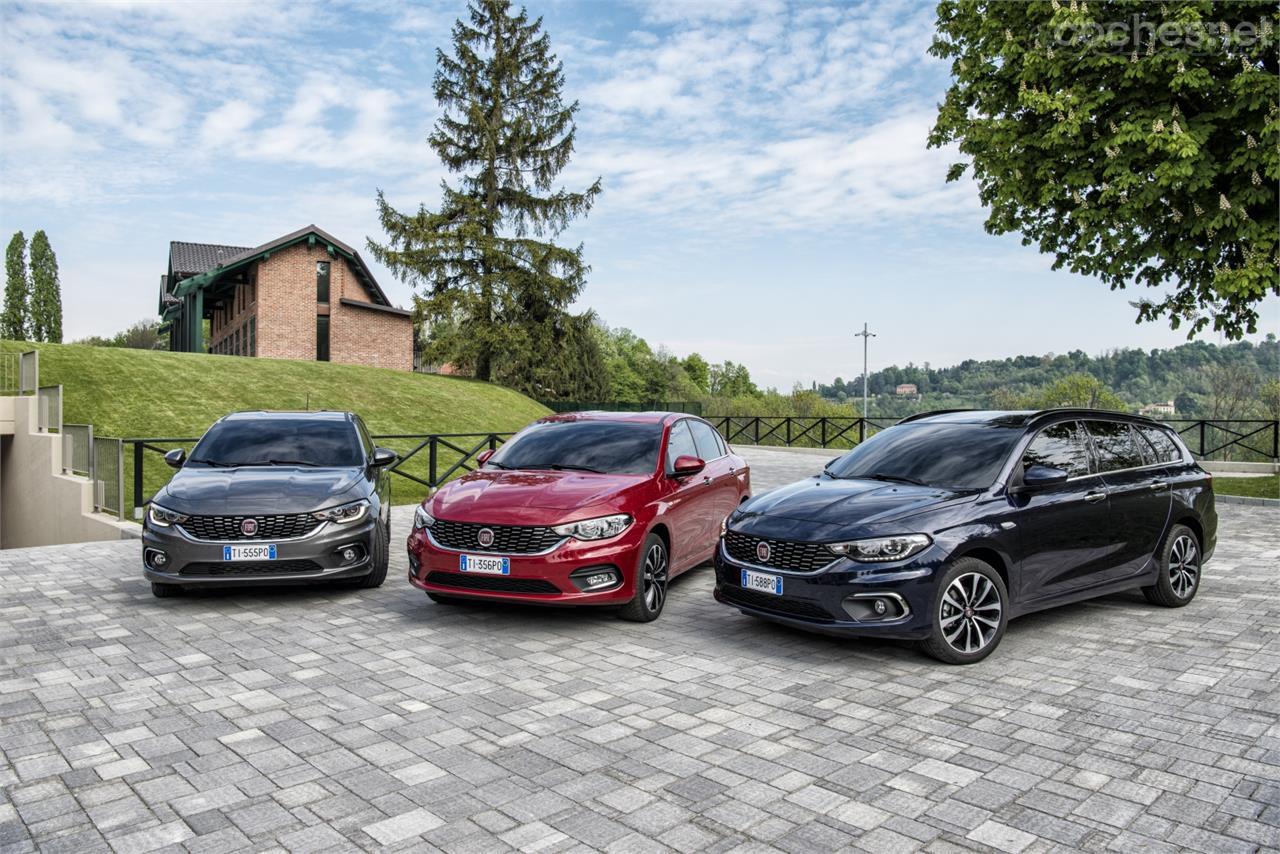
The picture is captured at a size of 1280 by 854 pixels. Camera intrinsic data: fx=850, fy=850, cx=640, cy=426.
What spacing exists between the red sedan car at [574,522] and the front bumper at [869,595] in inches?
56.9

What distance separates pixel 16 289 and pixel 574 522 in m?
79.6

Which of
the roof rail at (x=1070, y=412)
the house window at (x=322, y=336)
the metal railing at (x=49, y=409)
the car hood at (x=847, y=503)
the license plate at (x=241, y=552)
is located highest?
the house window at (x=322, y=336)

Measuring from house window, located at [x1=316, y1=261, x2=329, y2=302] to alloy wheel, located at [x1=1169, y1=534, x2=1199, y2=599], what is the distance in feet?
122

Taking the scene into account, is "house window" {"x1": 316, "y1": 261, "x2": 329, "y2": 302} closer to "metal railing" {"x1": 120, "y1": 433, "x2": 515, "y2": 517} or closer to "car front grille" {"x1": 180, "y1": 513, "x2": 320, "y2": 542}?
"metal railing" {"x1": 120, "y1": 433, "x2": 515, "y2": 517}

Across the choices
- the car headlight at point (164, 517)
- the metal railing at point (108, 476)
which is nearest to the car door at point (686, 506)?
the car headlight at point (164, 517)

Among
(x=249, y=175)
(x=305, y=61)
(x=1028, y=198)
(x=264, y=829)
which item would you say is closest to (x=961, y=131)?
(x=1028, y=198)

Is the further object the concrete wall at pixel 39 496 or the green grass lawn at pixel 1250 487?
the green grass lawn at pixel 1250 487

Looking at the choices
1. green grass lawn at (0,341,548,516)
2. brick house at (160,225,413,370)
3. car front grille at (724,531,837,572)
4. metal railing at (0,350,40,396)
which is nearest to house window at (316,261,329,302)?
brick house at (160,225,413,370)

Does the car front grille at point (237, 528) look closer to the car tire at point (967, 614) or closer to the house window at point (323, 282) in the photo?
the car tire at point (967, 614)

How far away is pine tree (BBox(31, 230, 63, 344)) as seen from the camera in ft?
222

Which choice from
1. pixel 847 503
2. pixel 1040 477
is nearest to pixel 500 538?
pixel 847 503

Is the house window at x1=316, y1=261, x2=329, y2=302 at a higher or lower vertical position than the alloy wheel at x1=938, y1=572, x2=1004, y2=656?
higher

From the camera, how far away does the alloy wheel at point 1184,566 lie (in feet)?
23.0

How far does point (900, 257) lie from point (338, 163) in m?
16.2
